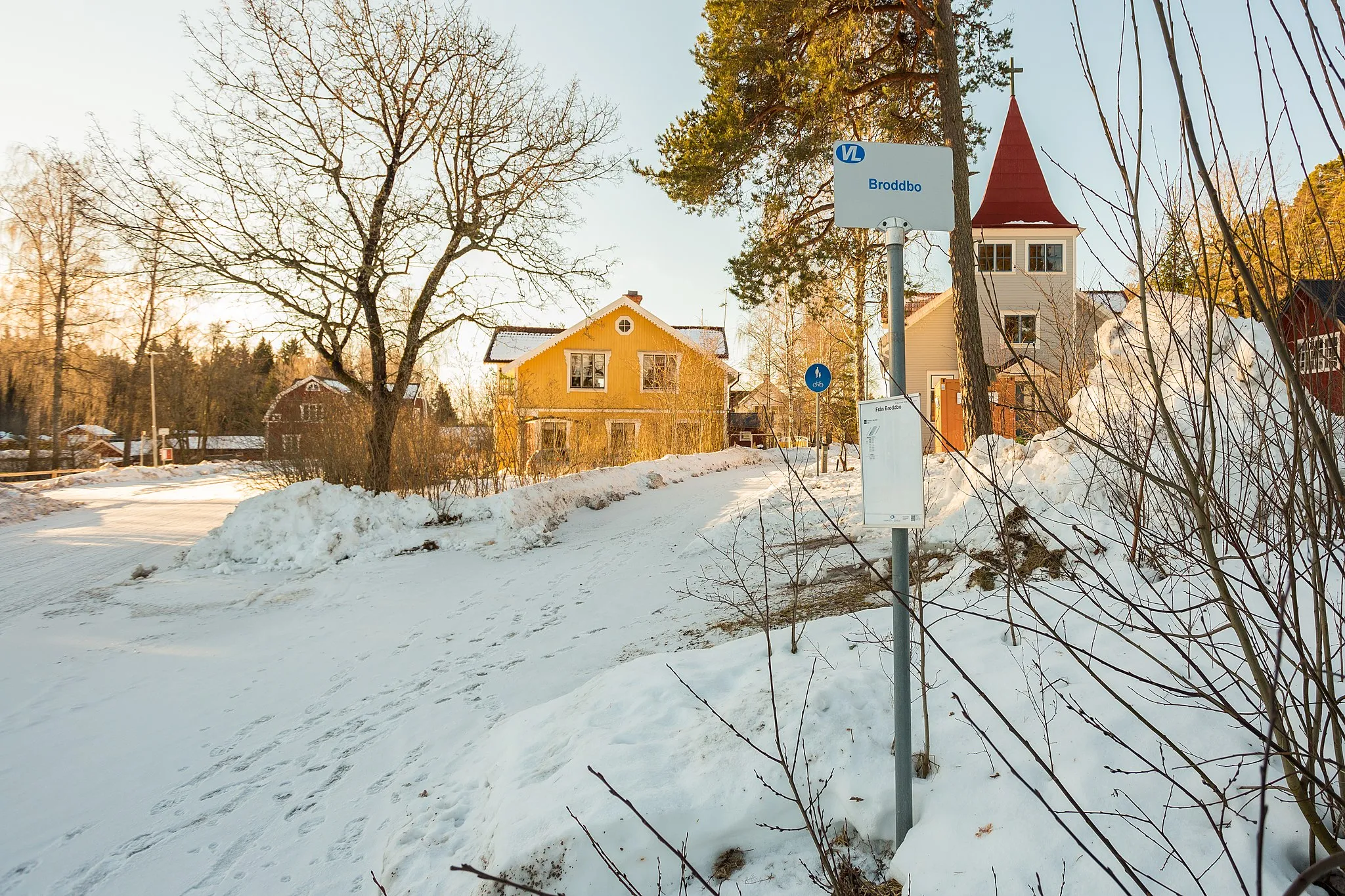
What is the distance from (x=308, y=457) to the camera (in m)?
14.9

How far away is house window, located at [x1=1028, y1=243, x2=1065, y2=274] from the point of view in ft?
78.1

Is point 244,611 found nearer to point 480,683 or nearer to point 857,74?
point 480,683

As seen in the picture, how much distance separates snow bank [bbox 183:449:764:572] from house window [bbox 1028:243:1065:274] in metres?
19.4

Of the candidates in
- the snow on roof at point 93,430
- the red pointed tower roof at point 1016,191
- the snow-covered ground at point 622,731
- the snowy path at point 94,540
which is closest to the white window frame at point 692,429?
the red pointed tower roof at point 1016,191

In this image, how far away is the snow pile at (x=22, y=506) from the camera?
46.3 ft

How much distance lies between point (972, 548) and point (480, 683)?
13.2 ft

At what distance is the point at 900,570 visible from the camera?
7.95ft

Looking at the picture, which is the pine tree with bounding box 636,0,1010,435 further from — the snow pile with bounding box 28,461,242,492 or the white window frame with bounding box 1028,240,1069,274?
the snow pile with bounding box 28,461,242,492

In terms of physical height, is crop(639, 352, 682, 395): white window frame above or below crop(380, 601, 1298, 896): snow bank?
above

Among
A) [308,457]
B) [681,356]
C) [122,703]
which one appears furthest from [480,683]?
[681,356]

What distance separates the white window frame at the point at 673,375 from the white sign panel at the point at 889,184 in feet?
83.3

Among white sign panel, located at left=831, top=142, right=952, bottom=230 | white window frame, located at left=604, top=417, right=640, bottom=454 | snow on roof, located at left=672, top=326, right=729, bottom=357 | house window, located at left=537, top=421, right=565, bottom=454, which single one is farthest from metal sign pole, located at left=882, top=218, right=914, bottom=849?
snow on roof, located at left=672, top=326, right=729, bottom=357

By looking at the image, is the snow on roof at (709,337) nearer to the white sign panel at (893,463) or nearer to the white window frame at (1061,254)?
the white window frame at (1061,254)

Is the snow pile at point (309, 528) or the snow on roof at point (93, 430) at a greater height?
the snow on roof at point (93, 430)
